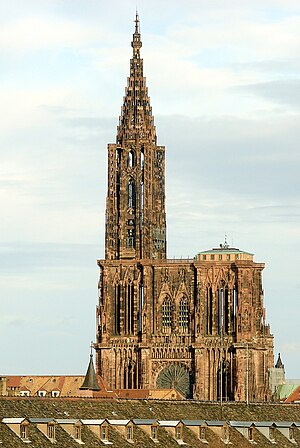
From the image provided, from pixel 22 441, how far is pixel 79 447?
5326mm

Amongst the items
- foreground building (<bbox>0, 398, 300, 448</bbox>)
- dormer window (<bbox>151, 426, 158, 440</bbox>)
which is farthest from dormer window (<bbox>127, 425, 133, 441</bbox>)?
dormer window (<bbox>151, 426, 158, 440</bbox>)

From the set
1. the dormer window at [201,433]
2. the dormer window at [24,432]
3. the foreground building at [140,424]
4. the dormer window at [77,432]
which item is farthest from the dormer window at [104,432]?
the dormer window at [201,433]

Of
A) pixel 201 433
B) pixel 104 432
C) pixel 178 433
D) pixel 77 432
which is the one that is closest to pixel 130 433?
pixel 104 432

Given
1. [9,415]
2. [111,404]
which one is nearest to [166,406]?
[111,404]

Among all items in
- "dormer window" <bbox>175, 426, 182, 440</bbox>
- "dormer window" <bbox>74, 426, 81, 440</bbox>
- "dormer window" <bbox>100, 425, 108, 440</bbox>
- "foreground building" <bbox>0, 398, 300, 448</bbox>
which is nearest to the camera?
"foreground building" <bbox>0, 398, 300, 448</bbox>

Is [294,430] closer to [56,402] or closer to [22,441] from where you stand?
[56,402]

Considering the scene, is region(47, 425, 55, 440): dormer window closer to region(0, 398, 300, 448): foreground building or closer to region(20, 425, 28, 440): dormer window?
region(0, 398, 300, 448): foreground building

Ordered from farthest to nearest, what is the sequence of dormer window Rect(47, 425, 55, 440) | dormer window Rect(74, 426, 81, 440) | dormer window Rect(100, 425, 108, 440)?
dormer window Rect(100, 425, 108, 440) → dormer window Rect(74, 426, 81, 440) → dormer window Rect(47, 425, 55, 440)

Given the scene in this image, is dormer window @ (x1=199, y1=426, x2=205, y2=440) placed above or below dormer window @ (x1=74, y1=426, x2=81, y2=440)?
above

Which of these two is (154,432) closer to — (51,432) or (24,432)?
(51,432)

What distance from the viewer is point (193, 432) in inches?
6122

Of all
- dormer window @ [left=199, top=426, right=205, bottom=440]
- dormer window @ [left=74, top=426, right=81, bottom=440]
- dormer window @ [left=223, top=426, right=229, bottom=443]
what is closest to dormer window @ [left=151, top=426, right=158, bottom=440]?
dormer window @ [left=199, top=426, right=205, bottom=440]

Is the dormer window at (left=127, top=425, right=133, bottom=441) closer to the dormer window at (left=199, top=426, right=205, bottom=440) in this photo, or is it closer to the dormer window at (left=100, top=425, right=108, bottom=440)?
the dormer window at (left=100, top=425, right=108, bottom=440)

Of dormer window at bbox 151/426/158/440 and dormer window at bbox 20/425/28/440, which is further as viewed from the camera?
dormer window at bbox 151/426/158/440
